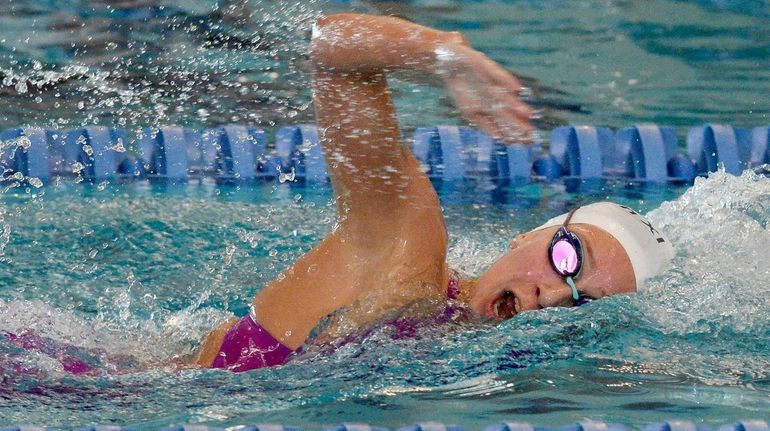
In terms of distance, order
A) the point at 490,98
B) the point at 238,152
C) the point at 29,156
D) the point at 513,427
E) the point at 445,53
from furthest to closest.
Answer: the point at 238,152 → the point at 29,156 → the point at 513,427 → the point at 445,53 → the point at 490,98

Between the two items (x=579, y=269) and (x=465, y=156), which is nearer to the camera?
(x=579, y=269)

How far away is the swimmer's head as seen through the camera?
85.4 inches

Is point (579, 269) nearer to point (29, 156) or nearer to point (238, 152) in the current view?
point (238, 152)

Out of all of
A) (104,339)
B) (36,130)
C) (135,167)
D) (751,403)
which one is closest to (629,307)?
(751,403)

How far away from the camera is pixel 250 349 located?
2152mm

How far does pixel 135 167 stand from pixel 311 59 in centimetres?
215

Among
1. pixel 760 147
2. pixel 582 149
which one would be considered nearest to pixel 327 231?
pixel 582 149

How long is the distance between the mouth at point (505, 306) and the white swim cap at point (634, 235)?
19 centimetres

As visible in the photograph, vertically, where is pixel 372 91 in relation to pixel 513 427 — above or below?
above

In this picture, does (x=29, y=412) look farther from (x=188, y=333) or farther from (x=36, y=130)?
(x=36, y=130)

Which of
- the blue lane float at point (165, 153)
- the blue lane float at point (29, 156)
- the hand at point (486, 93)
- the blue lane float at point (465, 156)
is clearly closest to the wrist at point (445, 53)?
the hand at point (486, 93)

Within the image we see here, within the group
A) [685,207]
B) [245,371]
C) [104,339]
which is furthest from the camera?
[685,207]

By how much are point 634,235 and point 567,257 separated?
0.17 metres

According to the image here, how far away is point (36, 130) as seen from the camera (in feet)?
13.0
